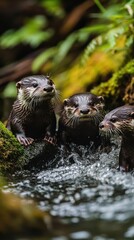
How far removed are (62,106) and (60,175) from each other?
121cm

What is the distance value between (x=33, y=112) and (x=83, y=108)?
607 mm

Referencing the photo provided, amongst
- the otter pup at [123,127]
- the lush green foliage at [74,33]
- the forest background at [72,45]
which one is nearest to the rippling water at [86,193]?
the otter pup at [123,127]

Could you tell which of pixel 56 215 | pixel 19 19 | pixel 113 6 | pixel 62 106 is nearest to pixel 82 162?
pixel 62 106

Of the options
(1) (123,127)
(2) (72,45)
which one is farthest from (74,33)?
(1) (123,127)

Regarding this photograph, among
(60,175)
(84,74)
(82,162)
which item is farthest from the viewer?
(84,74)

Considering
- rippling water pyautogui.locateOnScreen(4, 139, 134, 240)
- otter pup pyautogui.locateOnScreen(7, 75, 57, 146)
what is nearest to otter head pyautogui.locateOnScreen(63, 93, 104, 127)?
otter pup pyautogui.locateOnScreen(7, 75, 57, 146)

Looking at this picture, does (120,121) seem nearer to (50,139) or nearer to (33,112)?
(50,139)

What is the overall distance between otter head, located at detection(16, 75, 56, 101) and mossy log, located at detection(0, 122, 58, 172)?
1.57 feet

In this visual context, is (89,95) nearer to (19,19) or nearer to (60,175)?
(60,175)

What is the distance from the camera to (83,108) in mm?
6172

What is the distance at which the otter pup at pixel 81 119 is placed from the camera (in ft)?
20.5

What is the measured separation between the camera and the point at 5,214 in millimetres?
3727

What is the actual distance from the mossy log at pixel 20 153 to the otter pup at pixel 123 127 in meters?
0.75

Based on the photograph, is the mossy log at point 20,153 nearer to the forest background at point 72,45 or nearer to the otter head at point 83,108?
the otter head at point 83,108
